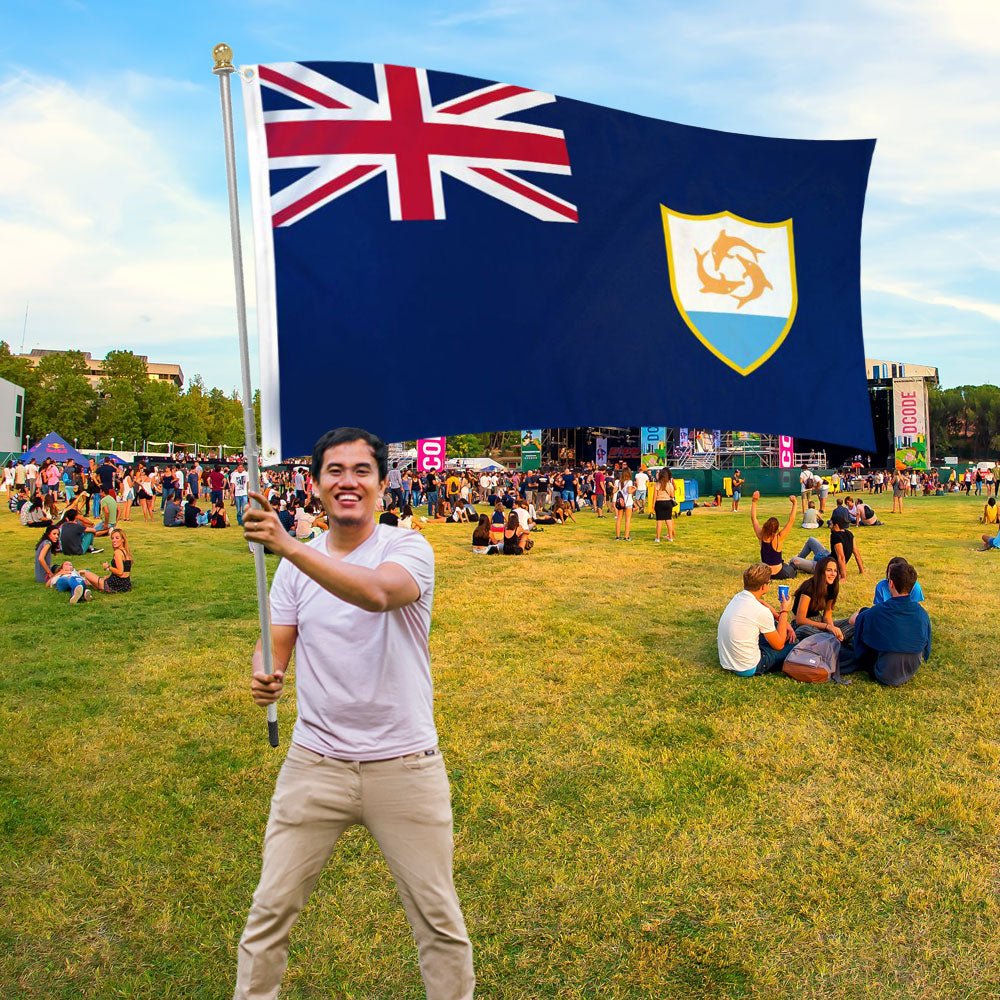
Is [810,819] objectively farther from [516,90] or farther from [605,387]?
[516,90]

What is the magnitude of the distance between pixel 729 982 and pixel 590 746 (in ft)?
9.20

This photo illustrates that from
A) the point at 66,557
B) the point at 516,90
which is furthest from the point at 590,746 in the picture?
the point at 66,557

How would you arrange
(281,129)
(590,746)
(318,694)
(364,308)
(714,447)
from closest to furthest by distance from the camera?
(318,694)
(281,129)
(364,308)
(590,746)
(714,447)

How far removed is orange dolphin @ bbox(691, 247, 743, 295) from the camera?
15.8 ft

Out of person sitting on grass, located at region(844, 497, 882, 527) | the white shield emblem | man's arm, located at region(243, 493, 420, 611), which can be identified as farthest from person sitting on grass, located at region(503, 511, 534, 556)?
man's arm, located at region(243, 493, 420, 611)

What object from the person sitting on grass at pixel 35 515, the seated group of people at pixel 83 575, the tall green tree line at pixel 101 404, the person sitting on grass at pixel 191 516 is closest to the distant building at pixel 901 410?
the person sitting on grass at pixel 191 516

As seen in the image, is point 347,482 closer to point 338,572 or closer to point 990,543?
point 338,572

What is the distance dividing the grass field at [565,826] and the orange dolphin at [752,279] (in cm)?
316

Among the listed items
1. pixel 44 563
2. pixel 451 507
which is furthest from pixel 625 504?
pixel 44 563

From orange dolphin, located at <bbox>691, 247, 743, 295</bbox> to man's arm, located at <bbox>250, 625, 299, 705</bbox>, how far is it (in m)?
3.20

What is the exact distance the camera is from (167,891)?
170 inches

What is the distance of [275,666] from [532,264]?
8.81 ft

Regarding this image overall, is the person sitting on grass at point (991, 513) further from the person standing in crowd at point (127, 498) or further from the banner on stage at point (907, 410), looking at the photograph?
the banner on stage at point (907, 410)

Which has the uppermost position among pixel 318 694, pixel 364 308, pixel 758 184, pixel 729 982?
A: pixel 758 184
